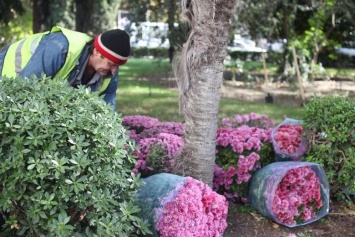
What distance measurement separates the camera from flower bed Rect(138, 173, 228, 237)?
11.8 feet

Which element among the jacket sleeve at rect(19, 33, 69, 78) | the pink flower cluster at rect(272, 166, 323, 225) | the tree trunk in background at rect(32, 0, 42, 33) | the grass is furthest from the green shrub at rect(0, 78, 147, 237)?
the tree trunk in background at rect(32, 0, 42, 33)

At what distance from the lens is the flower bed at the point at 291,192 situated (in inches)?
175

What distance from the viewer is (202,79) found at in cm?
429

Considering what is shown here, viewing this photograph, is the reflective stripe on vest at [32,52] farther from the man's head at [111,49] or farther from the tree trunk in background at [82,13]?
the tree trunk in background at [82,13]

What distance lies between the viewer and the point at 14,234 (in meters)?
3.29

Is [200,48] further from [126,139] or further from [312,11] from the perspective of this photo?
[312,11]

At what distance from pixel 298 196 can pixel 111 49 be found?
190 centimetres

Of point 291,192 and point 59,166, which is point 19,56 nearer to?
point 59,166

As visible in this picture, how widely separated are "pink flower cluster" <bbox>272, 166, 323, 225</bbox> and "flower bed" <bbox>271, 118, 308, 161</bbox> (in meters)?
0.35

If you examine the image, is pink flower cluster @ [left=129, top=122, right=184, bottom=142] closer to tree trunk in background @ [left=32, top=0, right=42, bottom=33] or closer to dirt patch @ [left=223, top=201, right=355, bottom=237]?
dirt patch @ [left=223, top=201, right=355, bottom=237]

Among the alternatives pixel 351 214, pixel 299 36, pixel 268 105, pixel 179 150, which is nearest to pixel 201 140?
pixel 179 150

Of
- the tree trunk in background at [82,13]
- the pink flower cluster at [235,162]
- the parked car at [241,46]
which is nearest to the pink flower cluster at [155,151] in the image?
the pink flower cluster at [235,162]

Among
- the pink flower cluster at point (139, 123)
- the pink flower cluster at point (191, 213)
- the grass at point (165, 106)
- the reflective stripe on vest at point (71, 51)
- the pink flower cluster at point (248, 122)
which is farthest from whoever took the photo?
the grass at point (165, 106)

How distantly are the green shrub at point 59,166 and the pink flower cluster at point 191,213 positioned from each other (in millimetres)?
355
